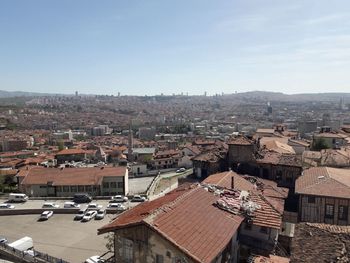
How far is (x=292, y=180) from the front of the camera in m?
A: 31.5

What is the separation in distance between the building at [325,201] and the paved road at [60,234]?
51.0 ft

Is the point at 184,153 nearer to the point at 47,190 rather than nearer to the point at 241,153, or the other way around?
the point at 47,190

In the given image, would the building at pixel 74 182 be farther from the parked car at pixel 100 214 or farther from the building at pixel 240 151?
the building at pixel 240 151

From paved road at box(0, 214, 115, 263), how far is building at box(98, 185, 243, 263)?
14930 millimetres

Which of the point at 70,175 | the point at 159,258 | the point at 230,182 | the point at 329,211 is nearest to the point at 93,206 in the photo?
the point at 70,175

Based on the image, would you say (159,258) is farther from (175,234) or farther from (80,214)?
(80,214)

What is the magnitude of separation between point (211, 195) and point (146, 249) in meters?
5.29

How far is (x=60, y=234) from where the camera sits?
31688 mm

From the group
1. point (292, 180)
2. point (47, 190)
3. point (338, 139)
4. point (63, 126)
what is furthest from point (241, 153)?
point (63, 126)

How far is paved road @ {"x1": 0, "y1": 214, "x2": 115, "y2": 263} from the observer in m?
27.9

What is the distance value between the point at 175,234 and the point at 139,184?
42.5 meters

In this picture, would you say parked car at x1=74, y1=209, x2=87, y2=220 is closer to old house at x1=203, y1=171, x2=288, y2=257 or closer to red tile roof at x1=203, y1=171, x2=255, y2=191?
red tile roof at x1=203, y1=171, x2=255, y2=191

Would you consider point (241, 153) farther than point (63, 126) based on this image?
No

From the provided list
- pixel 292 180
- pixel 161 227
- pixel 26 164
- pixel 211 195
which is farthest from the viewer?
pixel 26 164
